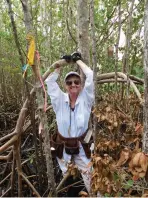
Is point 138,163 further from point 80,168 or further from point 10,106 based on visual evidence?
point 10,106

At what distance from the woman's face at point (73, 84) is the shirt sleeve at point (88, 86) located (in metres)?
0.12

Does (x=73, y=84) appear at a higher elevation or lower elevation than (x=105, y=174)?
higher

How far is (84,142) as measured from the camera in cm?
305

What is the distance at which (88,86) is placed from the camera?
2.85m

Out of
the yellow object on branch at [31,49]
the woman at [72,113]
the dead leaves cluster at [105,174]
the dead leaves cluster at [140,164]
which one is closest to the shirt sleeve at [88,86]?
the woman at [72,113]

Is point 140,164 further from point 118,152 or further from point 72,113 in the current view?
point 72,113

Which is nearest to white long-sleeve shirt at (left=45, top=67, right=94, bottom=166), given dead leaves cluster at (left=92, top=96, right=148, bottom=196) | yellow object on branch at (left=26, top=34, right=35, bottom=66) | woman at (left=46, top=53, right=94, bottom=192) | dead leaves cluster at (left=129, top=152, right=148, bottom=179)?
woman at (left=46, top=53, right=94, bottom=192)

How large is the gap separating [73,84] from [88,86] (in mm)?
187

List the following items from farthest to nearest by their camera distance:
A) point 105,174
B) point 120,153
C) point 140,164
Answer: point 120,153 → point 105,174 → point 140,164

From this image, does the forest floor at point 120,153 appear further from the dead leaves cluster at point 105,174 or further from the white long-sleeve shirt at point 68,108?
the white long-sleeve shirt at point 68,108

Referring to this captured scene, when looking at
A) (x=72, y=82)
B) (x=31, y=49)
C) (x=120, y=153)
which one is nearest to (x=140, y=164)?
(x=120, y=153)

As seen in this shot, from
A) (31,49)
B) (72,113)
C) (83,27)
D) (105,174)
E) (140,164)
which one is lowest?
(105,174)

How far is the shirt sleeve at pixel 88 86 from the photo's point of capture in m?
2.76

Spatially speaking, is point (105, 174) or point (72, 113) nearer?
point (105, 174)
